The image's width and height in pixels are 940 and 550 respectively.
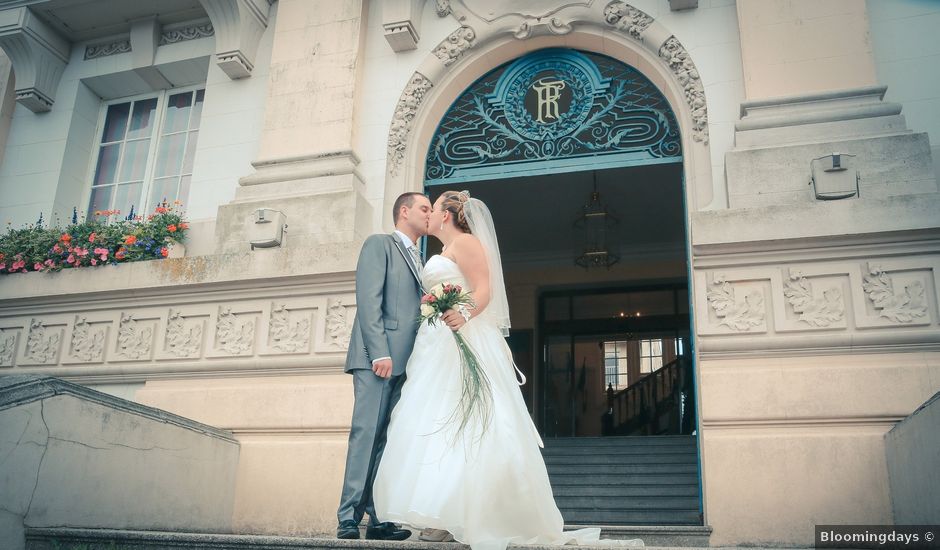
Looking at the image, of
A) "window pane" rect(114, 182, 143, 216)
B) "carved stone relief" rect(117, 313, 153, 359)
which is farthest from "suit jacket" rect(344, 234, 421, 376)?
"window pane" rect(114, 182, 143, 216)

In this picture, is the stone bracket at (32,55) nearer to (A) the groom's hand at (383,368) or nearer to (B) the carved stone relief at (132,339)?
(B) the carved stone relief at (132,339)

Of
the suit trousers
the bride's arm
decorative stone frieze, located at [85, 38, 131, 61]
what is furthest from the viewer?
decorative stone frieze, located at [85, 38, 131, 61]

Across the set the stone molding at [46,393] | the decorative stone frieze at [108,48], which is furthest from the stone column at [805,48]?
the decorative stone frieze at [108,48]

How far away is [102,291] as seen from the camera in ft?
27.1

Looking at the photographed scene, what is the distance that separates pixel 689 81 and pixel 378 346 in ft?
14.3

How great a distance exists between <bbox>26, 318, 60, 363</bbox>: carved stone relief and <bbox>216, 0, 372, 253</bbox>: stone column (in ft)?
7.08

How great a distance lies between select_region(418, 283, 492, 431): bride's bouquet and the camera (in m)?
4.61

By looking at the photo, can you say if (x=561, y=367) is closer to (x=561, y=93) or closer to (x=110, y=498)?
(x=561, y=93)

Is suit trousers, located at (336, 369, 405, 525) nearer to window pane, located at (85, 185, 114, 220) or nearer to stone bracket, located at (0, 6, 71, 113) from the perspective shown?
window pane, located at (85, 185, 114, 220)

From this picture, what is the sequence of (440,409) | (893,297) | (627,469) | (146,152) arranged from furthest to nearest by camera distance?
(146,152) < (627,469) < (893,297) < (440,409)

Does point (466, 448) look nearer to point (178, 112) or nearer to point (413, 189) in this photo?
point (413, 189)

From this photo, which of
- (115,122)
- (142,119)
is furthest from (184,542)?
(115,122)

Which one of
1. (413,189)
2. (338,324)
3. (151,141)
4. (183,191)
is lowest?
(338,324)

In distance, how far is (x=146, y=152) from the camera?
32.4 feet
